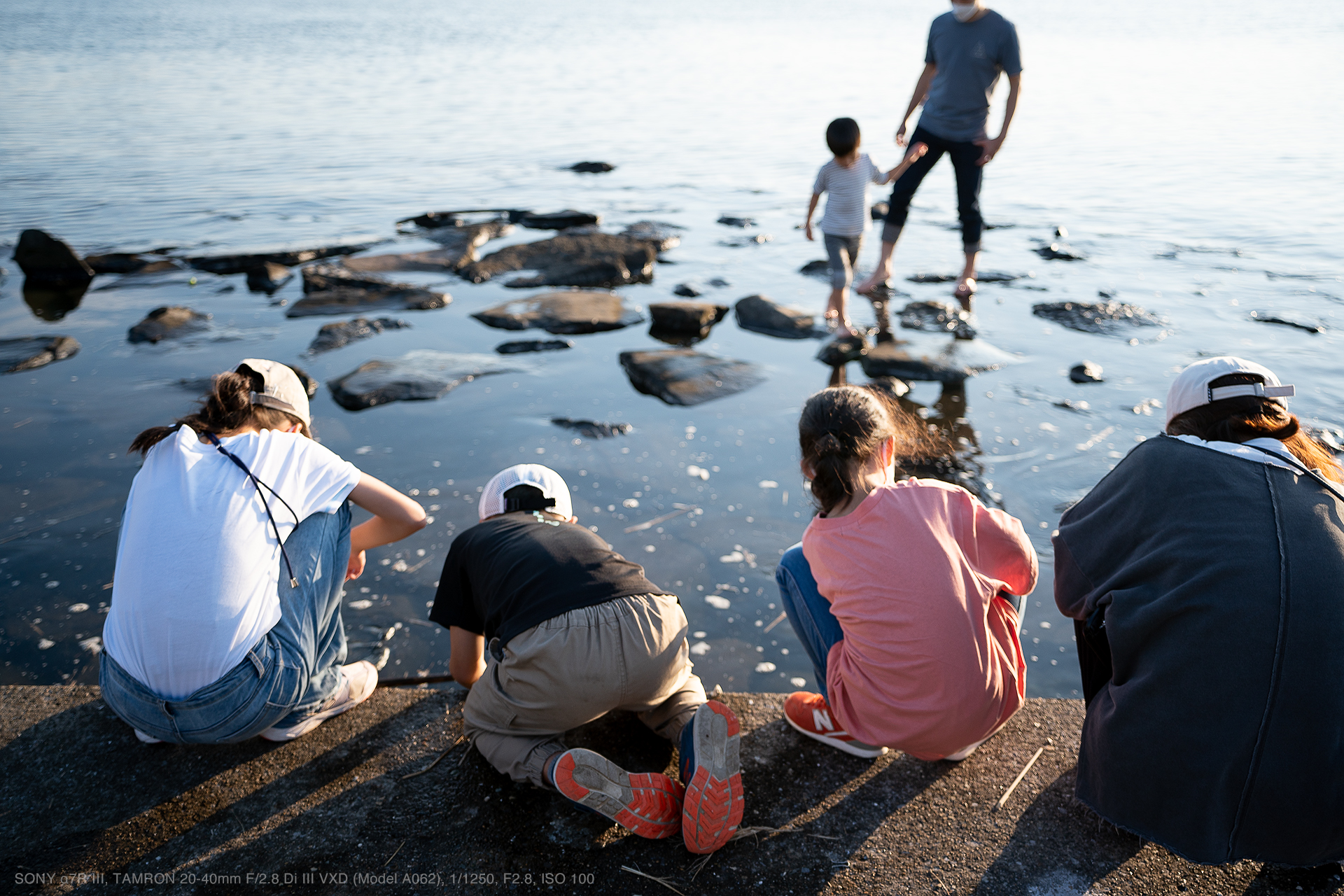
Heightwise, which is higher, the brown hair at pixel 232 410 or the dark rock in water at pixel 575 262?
the brown hair at pixel 232 410

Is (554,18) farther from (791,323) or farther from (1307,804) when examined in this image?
(1307,804)

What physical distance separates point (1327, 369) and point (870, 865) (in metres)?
5.54

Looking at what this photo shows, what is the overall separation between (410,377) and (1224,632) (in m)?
5.18

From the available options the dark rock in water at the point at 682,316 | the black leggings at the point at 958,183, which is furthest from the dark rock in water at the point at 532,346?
the black leggings at the point at 958,183

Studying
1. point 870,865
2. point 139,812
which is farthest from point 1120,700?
point 139,812

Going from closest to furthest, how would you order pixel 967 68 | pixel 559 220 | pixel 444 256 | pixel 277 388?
pixel 277 388
pixel 967 68
pixel 444 256
pixel 559 220

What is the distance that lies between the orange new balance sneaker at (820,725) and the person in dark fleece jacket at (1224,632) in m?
0.60

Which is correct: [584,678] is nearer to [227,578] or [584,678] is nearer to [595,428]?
[227,578]

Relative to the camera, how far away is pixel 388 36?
38000 millimetres

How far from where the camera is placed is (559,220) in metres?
10.9

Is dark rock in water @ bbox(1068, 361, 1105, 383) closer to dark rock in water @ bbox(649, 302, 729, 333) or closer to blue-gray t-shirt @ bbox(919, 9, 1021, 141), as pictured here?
blue-gray t-shirt @ bbox(919, 9, 1021, 141)

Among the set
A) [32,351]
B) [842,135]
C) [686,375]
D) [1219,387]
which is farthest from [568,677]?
[32,351]

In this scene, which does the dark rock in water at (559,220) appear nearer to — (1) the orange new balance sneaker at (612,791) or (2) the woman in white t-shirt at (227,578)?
(2) the woman in white t-shirt at (227,578)

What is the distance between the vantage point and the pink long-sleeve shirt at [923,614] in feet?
7.27
